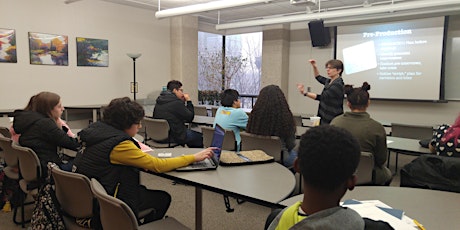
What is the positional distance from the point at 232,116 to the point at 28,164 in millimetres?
1921

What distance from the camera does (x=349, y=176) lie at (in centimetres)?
93

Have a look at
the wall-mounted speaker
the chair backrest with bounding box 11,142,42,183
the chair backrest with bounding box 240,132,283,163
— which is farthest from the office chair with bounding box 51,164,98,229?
the wall-mounted speaker

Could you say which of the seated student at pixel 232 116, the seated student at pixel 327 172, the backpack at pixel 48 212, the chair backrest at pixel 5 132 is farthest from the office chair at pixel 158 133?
the seated student at pixel 327 172

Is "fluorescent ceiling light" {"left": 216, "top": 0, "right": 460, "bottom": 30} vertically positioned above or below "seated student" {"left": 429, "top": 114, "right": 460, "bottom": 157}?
above

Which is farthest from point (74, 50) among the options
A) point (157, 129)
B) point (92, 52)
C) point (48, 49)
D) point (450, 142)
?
point (450, 142)

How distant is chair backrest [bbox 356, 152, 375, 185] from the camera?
2.44m

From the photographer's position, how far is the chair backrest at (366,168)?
8.00 ft

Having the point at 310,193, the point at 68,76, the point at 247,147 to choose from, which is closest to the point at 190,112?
the point at 247,147

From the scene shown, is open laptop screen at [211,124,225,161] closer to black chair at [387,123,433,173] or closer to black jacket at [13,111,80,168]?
black jacket at [13,111,80,168]

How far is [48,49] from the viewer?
5.96 meters

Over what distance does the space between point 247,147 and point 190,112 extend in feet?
5.15

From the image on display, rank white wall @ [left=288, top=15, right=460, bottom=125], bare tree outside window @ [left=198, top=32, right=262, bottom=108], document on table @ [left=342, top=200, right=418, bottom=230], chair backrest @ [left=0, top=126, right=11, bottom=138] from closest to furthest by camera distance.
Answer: document on table @ [left=342, top=200, right=418, bottom=230] → chair backrest @ [left=0, top=126, right=11, bottom=138] → white wall @ [left=288, top=15, right=460, bottom=125] → bare tree outside window @ [left=198, top=32, right=262, bottom=108]

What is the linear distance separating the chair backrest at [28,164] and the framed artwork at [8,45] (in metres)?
3.81

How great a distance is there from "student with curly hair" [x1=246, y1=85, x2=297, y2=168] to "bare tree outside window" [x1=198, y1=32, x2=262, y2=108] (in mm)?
5815
